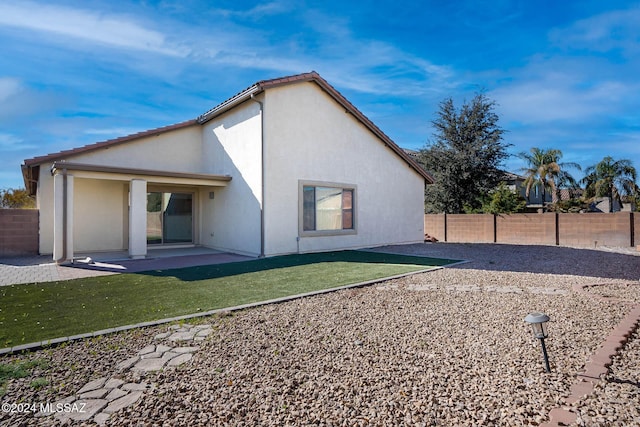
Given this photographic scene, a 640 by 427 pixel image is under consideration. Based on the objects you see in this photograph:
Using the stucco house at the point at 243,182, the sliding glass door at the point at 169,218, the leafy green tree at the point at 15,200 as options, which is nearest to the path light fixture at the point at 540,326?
the stucco house at the point at 243,182

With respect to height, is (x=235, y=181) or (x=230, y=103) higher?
(x=230, y=103)

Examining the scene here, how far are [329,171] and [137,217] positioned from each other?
22.5 feet

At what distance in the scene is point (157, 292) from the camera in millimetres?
6629

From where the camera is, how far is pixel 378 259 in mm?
11305

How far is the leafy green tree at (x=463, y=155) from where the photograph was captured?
76.0ft

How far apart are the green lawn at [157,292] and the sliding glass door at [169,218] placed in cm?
558

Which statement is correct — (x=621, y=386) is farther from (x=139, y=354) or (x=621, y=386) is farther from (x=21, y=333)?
(x=21, y=333)

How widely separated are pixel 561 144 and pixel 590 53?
23823mm

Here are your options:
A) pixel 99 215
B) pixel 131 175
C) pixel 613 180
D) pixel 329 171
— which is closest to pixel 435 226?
pixel 329 171

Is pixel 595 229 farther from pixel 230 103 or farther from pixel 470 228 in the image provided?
pixel 230 103

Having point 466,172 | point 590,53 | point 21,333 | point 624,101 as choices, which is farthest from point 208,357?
point 624,101

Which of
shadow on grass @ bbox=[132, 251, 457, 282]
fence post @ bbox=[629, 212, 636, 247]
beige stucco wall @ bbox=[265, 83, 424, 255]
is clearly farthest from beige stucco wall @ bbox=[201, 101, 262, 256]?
fence post @ bbox=[629, 212, 636, 247]

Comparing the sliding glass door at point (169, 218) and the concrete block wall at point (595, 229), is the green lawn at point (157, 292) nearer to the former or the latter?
the sliding glass door at point (169, 218)

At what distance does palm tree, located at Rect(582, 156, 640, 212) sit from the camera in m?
31.5
